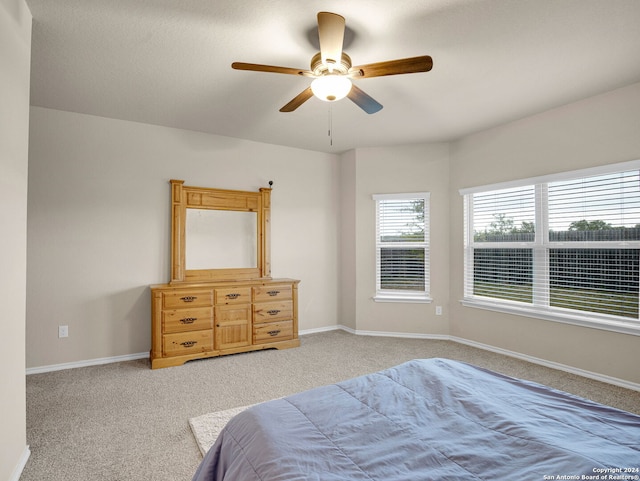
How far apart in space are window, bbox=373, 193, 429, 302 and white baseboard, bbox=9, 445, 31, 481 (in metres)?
3.81

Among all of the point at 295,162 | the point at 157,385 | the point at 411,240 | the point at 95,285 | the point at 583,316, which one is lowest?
the point at 157,385

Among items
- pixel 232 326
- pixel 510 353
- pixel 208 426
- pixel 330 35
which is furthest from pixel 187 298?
pixel 510 353

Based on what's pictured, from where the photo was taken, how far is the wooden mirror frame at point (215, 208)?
4070 mm

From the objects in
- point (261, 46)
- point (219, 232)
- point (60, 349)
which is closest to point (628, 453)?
point (261, 46)

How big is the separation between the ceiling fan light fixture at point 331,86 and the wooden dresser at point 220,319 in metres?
2.45

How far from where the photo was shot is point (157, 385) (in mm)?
3154

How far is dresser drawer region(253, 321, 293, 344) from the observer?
413cm

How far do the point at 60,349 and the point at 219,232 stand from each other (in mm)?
1997

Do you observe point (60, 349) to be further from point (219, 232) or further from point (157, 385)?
point (219, 232)

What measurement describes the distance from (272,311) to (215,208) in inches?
56.5

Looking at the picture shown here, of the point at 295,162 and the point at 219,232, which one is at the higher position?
the point at 295,162

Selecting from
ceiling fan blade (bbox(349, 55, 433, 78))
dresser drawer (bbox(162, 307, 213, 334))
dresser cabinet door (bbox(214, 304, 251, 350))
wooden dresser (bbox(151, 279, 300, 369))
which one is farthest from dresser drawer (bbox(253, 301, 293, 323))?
ceiling fan blade (bbox(349, 55, 433, 78))

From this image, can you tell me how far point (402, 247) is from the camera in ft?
16.1

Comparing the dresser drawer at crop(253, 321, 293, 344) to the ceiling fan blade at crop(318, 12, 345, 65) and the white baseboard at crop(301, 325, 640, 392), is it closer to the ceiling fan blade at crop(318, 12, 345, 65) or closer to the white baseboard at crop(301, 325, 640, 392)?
the white baseboard at crop(301, 325, 640, 392)
